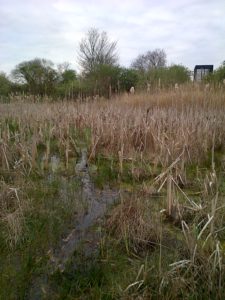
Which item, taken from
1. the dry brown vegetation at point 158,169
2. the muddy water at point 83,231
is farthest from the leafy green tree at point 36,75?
the muddy water at point 83,231

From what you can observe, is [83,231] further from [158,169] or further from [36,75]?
[36,75]

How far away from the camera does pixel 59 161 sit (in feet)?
12.9

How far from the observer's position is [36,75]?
18984mm

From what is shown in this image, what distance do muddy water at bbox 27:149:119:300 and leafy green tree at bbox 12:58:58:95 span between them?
511 inches

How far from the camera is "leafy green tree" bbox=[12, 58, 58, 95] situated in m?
17.1

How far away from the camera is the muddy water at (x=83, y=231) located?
176cm

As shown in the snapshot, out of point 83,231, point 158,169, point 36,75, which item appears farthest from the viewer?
point 36,75

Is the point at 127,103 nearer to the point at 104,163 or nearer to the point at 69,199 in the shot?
the point at 104,163

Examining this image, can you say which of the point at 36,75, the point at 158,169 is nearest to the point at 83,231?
the point at 158,169

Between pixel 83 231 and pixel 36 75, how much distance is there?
18112 millimetres

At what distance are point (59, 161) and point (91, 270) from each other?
229cm

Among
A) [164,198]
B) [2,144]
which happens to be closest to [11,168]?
[2,144]

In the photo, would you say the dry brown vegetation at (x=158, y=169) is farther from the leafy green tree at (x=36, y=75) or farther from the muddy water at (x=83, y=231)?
the leafy green tree at (x=36, y=75)

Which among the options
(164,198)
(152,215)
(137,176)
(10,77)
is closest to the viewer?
(152,215)
